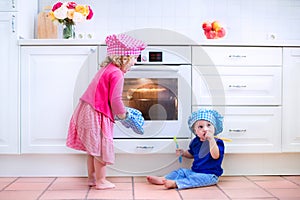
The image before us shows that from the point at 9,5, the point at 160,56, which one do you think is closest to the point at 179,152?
the point at 160,56

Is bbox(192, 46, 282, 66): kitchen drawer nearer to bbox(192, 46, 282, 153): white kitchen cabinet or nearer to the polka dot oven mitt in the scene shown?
bbox(192, 46, 282, 153): white kitchen cabinet

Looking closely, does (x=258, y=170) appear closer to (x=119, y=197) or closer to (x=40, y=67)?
(x=119, y=197)

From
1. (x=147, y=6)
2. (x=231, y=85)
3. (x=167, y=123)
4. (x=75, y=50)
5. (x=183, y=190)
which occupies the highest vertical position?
(x=147, y=6)

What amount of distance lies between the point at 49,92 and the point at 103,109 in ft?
1.60

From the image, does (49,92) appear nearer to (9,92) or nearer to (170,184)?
(9,92)

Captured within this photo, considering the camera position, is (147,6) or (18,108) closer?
(18,108)

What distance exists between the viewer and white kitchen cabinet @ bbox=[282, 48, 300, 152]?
294cm

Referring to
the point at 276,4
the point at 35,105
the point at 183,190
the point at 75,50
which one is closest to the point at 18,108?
the point at 35,105

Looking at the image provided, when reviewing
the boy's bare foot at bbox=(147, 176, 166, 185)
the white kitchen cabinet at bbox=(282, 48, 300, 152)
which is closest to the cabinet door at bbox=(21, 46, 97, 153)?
the boy's bare foot at bbox=(147, 176, 166, 185)

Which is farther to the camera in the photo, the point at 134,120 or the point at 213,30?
the point at 213,30

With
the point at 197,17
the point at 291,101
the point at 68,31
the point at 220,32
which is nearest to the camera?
the point at 291,101

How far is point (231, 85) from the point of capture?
2.91m

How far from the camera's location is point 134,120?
2639 mm

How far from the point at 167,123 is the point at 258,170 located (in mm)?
704
